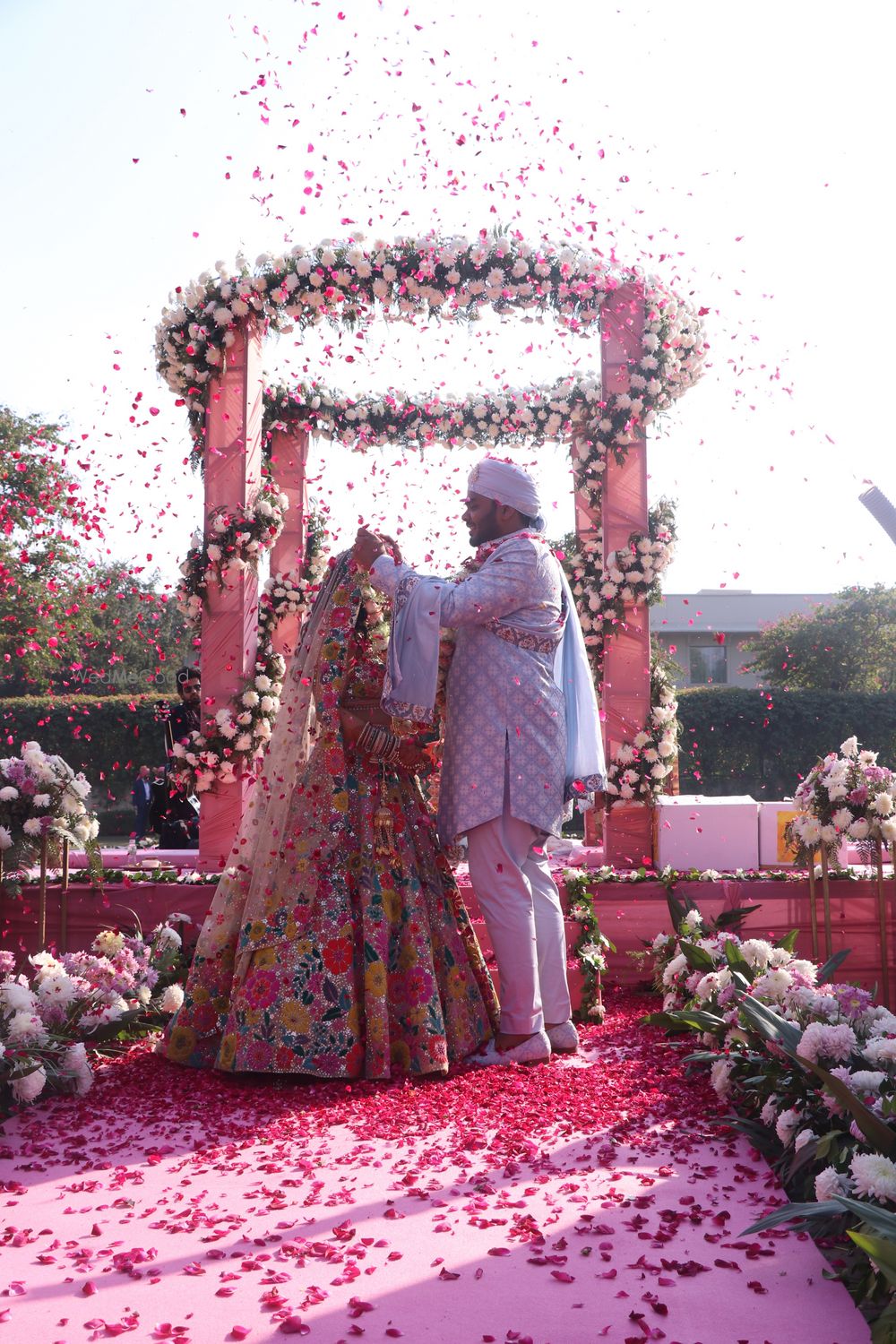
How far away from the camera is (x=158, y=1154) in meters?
2.71

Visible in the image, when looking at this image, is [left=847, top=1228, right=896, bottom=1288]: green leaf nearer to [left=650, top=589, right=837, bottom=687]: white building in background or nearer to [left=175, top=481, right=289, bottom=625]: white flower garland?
[left=175, top=481, right=289, bottom=625]: white flower garland

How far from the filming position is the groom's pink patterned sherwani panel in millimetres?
3635

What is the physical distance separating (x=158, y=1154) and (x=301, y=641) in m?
1.72

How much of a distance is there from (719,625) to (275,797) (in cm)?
3182

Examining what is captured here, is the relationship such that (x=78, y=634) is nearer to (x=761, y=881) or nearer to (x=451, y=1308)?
(x=761, y=881)

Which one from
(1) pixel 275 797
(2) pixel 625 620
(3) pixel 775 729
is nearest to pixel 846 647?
(3) pixel 775 729

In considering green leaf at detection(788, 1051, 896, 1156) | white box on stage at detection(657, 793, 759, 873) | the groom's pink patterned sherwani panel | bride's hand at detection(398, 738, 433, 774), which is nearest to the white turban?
the groom's pink patterned sherwani panel

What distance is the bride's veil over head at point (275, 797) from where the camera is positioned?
362 cm

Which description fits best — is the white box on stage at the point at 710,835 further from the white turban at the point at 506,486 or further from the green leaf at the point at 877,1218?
the green leaf at the point at 877,1218

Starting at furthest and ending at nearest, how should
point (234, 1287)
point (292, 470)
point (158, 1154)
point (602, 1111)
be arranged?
point (292, 470) < point (602, 1111) < point (158, 1154) < point (234, 1287)

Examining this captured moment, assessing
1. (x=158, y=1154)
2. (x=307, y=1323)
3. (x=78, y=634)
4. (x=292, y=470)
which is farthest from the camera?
(x=78, y=634)

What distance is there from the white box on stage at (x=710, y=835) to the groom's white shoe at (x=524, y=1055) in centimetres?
242

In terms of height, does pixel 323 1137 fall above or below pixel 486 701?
below

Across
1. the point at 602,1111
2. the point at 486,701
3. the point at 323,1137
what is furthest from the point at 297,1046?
the point at 486,701
